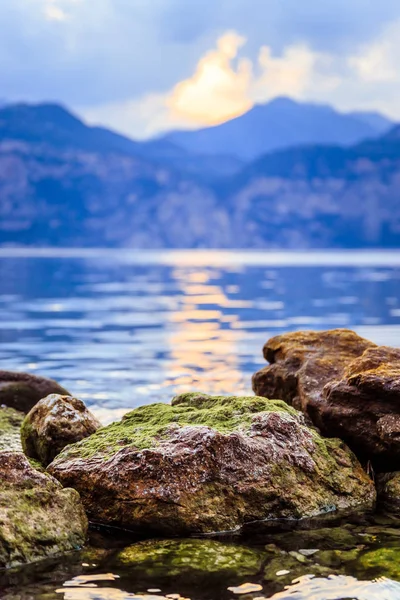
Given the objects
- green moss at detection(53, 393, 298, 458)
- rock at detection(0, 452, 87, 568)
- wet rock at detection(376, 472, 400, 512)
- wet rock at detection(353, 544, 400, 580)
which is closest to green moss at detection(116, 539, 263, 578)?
rock at detection(0, 452, 87, 568)

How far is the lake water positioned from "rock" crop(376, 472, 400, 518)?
0.65 metres

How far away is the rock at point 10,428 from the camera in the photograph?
9224 millimetres

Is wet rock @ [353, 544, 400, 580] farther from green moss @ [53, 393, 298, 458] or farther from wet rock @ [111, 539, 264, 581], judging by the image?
green moss @ [53, 393, 298, 458]

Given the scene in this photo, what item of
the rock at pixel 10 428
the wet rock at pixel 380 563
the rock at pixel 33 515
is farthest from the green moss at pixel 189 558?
the rock at pixel 10 428

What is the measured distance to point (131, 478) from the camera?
6738 millimetres

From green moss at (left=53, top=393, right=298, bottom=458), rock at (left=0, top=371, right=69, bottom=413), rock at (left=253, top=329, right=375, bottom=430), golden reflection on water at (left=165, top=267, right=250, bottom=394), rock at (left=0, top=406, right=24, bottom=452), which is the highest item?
rock at (left=253, top=329, right=375, bottom=430)

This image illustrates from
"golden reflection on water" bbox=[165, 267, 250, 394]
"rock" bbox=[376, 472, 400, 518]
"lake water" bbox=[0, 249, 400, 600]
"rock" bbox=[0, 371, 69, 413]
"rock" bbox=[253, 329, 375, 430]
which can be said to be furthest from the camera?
"golden reflection on water" bbox=[165, 267, 250, 394]

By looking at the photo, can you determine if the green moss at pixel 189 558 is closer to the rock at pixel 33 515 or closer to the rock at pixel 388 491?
the rock at pixel 33 515

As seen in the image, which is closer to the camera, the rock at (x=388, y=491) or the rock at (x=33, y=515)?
the rock at (x=33, y=515)

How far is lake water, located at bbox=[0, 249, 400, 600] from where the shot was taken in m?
5.65

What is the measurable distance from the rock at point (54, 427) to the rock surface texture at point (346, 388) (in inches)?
102

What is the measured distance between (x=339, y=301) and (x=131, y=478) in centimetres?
3740

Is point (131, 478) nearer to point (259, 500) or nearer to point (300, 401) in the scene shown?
point (259, 500)

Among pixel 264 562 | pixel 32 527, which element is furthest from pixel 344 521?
pixel 32 527
